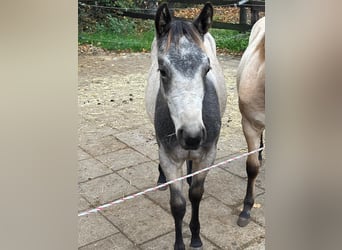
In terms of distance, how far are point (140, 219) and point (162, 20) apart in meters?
1.25

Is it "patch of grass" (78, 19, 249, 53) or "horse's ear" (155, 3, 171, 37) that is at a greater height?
"horse's ear" (155, 3, 171, 37)

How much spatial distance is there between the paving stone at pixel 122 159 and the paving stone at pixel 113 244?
3.15 feet

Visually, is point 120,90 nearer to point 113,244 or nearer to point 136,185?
point 136,185

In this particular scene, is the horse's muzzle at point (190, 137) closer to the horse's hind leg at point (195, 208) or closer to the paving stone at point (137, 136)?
the horse's hind leg at point (195, 208)

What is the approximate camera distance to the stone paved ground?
2.42 m

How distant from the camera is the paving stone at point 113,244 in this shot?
7.65 feet

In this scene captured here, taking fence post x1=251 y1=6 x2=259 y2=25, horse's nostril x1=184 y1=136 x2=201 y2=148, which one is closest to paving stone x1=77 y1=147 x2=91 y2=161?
horse's nostril x1=184 y1=136 x2=201 y2=148

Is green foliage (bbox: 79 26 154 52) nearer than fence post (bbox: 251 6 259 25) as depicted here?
No

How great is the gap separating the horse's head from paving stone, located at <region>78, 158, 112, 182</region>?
4.81ft

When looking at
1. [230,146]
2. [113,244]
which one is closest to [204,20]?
[113,244]

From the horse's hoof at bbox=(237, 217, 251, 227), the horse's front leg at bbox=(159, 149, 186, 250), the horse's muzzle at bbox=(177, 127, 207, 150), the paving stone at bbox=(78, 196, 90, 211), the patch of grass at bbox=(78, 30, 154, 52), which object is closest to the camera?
the horse's muzzle at bbox=(177, 127, 207, 150)

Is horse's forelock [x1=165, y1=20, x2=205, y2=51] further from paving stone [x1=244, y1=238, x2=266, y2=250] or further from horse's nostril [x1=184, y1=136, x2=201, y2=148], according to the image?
paving stone [x1=244, y1=238, x2=266, y2=250]

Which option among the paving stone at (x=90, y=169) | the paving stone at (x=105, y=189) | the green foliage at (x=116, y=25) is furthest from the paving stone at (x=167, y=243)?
the green foliage at (x=116, y=25)
